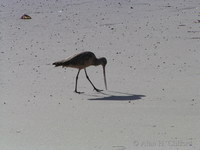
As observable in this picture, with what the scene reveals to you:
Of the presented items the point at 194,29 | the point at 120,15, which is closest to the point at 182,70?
the point at 194,29

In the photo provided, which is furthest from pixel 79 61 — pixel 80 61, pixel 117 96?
pixel 117 96

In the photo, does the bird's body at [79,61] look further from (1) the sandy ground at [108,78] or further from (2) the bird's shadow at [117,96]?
(2) the bird's shadow at [117,96]

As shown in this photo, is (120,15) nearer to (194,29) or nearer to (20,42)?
(194,29)

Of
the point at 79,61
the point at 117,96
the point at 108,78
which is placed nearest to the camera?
the point at 117,96

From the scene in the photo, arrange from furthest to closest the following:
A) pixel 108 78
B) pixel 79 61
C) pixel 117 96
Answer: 1. pixel 108 78
2. pixel 79 61
3. pixel 117 96

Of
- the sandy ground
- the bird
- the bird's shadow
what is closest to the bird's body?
the bird

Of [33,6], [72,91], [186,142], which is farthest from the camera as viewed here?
[33,6]

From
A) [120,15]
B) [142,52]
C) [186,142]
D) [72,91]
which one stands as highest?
[120,15]

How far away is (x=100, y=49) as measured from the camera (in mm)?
11953

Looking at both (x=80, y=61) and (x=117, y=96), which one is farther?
(x=80, y=61)

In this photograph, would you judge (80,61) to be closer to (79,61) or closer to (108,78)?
(79,61)

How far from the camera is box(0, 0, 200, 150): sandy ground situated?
260 inches

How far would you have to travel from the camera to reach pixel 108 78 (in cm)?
968

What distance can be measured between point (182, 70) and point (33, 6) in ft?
29.3
